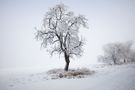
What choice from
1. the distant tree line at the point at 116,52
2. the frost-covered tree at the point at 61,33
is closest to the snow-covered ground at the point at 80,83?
the frost-covered tree at the point at 61,33

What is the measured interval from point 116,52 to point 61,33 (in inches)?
1350

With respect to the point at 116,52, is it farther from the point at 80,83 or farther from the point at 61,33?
the point at 80,83

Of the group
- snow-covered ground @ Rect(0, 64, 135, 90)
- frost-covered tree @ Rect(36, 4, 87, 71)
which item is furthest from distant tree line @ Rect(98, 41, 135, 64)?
snow-covered ground @ Rect(0, 64, 135, 90)

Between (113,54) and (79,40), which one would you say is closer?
(79,40)

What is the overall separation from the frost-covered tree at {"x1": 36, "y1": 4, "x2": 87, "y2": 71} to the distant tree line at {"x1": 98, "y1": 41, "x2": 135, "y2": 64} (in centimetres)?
3063

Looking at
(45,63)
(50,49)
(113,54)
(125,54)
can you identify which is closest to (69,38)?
(50,49)

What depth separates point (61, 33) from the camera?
70.8 feet

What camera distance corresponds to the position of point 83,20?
2241 cm

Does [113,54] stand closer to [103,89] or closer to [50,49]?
[50,49]

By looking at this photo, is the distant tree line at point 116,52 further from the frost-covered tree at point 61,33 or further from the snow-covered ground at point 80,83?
the snow-covered ground at point 80,83

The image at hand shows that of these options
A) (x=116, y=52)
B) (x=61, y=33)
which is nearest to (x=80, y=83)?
(x=61, y=33)

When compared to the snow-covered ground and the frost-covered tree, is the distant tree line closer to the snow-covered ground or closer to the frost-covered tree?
the frost-covered tree

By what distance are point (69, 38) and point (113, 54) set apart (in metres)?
32.4

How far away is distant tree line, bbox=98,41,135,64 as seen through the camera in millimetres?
47513
